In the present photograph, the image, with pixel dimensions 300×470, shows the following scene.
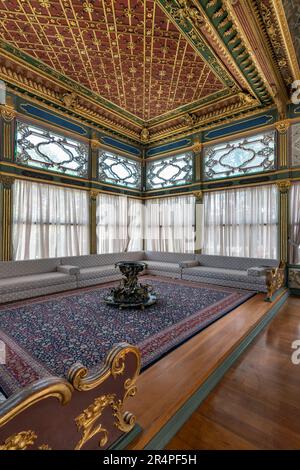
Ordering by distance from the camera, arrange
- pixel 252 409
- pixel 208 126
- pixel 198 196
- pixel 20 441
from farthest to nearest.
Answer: pixel 198 196 → pixel 208 126 → pixel 252 409 → pixel 20 441

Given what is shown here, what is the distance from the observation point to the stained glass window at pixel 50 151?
5.29 metres

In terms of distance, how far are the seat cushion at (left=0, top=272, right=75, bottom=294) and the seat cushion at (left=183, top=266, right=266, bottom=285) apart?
3205mm

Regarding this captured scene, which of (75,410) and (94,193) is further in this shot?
(94,193)

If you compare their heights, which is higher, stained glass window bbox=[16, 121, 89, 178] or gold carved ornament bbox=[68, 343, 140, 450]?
stained glass window bbox=[16, 121, 89, 178]

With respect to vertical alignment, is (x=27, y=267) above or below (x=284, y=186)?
below

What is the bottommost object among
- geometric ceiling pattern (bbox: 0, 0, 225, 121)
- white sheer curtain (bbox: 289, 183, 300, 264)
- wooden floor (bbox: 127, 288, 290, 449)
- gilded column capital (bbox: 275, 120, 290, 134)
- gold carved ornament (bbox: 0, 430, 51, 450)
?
wooden floor (bbox: 127, 288, 290, 449)

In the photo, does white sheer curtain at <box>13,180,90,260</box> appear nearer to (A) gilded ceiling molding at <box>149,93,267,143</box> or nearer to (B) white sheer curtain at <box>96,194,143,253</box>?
(B) white sheer curtain at <box>96,194,143,253</box>

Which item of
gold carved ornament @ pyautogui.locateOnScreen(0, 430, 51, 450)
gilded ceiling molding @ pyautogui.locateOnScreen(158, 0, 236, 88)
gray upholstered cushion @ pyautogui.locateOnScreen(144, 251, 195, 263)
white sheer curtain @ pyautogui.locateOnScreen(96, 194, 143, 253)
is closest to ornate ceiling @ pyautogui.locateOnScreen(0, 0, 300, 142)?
gilded ceiling molding @ pyautogui.locateOnScreen(158, 0, 236, 88)

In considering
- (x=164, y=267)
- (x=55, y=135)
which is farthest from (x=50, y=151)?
(x=164, y=267)

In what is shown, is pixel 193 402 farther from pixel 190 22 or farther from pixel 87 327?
pixel 190 22

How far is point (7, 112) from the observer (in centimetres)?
496

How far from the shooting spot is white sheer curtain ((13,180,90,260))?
5246 mm

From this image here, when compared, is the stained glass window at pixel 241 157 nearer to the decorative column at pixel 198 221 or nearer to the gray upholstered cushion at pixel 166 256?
the decorative column at pixel 198 221

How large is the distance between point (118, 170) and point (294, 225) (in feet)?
17.8
